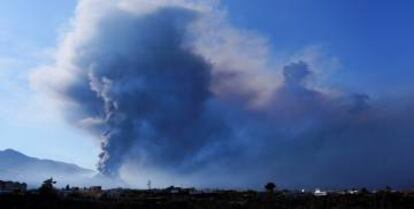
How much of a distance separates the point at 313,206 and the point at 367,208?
34.1ft

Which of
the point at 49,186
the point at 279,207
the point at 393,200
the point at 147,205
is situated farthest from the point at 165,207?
the point at 393,200

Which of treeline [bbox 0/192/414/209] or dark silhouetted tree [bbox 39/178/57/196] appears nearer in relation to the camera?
treeline [bbox 0/192/414/209]

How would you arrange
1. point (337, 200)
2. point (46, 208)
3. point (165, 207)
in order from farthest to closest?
point (337, 200) < point (165, 207) < point (46, 208)

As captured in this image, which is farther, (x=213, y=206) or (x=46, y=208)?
(x=213, y=206)

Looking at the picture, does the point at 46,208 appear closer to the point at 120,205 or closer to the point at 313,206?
the point at 120,205

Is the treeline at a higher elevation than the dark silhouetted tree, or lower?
lower

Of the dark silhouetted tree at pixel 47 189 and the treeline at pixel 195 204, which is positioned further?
the dark silhouetted tree at pixel 47 189

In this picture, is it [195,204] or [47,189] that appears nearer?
[195,204]

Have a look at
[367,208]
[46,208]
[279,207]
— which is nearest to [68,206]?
[46,208]

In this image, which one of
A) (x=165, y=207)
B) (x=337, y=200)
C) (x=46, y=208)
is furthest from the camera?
(x=337, y=200)

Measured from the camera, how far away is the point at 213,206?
12681 cm

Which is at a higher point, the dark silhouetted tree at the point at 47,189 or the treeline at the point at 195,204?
the dark silhouetted tree at the point at 47,189

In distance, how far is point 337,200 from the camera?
14012cm

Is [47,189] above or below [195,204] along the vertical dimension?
above
